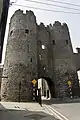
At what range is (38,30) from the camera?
86.3 ft

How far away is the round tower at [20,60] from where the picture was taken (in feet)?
63.3

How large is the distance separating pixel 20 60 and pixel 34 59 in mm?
1910

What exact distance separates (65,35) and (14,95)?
44.3 ft

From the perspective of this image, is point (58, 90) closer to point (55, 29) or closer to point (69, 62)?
point (69, 62)

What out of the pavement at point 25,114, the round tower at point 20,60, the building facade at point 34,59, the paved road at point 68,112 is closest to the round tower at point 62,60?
the building facade at point 34,59

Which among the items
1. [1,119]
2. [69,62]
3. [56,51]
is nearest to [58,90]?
[69,62]

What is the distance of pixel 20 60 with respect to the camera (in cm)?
2055

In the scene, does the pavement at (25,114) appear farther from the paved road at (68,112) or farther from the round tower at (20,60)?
the round tower at (20,60)

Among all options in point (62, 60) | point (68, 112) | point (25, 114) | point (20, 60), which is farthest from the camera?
point (62, 60)

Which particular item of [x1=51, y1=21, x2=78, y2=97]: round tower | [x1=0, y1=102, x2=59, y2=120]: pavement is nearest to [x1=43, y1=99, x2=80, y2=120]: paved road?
[x1=0, y1=102, x2=59, y2=120]: pavement

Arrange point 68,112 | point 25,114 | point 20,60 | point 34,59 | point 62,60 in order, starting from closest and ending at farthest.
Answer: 1. point 25,114
2. point 68,112
3. point 20,60
4. point 34,59
5. point 62,60

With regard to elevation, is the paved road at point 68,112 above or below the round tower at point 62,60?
below

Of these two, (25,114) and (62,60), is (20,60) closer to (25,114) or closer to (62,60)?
(62,60)

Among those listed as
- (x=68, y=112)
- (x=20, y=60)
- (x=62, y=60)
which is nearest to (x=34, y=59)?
(x=20, y=60)
